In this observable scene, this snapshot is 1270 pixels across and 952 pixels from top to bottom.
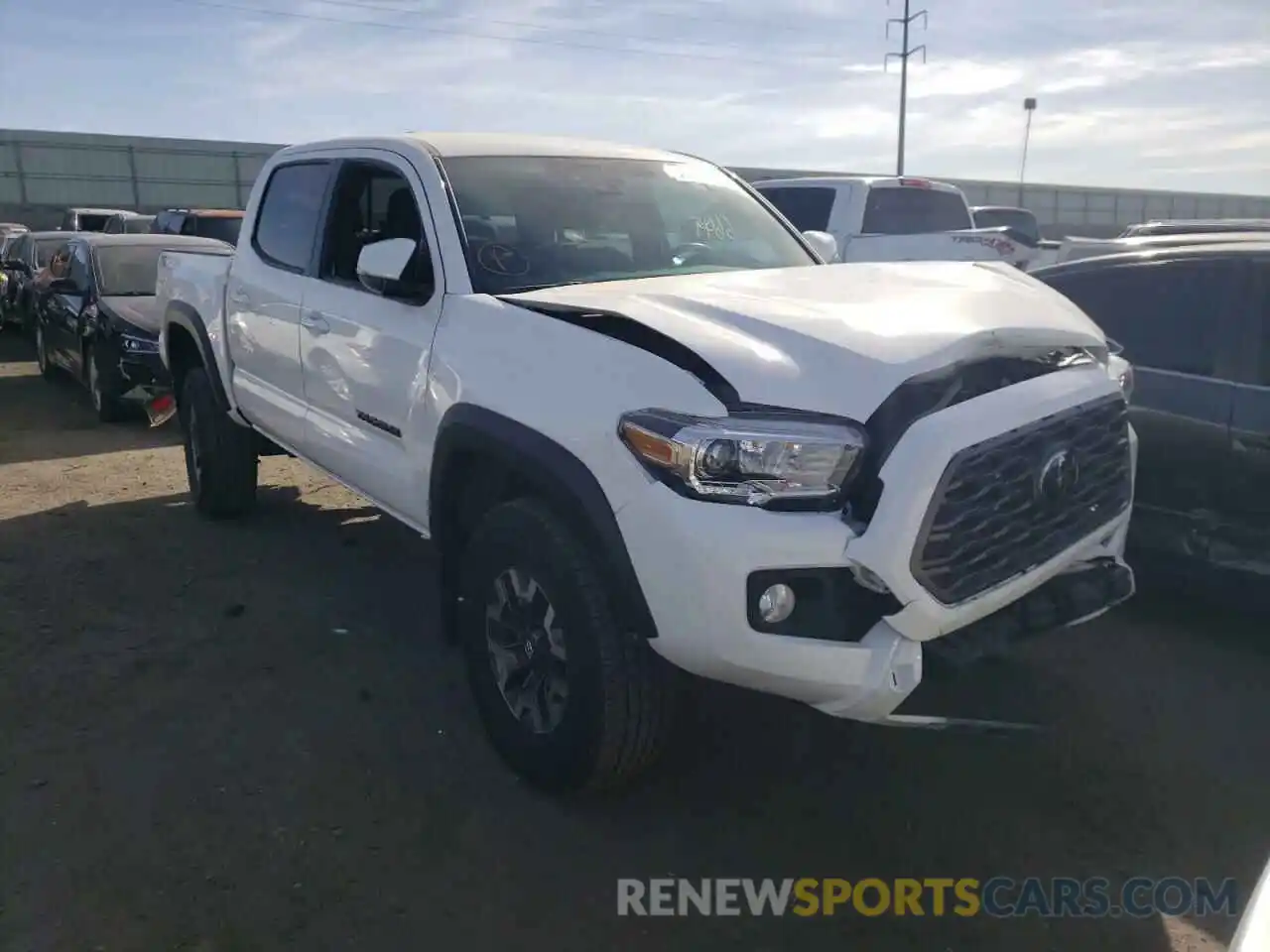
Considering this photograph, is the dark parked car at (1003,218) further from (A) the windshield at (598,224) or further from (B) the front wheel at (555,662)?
(B) the front wheel at (555,662)

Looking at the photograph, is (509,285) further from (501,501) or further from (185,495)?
(185,495)

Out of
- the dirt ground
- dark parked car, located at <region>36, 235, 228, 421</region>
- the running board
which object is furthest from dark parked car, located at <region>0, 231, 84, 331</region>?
the running board

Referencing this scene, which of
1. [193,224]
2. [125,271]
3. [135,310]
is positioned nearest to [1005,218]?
[193,224]

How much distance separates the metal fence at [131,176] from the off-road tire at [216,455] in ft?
88.8

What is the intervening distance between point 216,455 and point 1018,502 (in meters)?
4.79

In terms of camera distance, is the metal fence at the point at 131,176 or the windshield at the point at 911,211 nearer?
the windshield at the point at 911,211

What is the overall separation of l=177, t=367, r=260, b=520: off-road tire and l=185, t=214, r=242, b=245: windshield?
990 centimetres

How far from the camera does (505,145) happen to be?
4.37 meters

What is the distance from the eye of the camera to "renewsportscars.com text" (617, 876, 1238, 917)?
2941 millimetres

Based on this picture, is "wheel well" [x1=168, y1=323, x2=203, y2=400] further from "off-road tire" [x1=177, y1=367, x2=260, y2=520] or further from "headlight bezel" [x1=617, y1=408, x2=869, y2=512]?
"headlight bezel" [x1=617, y1=408, x2=869, y2=512]

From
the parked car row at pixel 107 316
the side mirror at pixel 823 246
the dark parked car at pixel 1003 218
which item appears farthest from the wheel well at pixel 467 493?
the dark parked car at pixel 1003 218

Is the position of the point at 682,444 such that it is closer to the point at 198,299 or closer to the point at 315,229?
the point at 315,229

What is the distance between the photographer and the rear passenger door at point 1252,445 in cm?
430

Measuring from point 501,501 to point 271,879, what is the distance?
1.30m
